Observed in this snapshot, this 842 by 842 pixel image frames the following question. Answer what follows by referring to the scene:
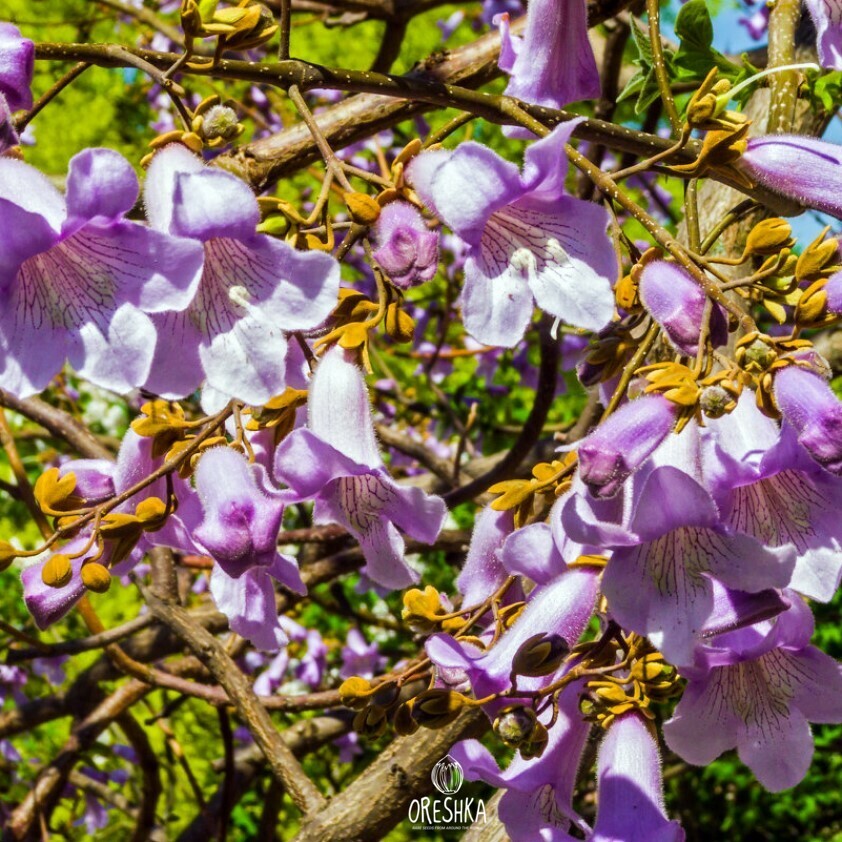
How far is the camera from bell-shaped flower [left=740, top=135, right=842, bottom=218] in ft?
4.02

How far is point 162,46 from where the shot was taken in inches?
220

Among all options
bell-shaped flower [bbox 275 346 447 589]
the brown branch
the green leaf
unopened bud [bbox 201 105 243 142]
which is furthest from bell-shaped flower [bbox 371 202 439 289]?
the brown branch

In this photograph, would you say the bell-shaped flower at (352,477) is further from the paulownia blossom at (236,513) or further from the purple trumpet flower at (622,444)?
the purple trumpet flower at (622,444)

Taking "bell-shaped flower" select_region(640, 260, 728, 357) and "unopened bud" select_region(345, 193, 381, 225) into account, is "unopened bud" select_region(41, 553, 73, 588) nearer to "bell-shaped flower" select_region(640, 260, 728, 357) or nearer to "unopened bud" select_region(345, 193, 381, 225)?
"unopened bud" select_region(345, 193, 381, 225)

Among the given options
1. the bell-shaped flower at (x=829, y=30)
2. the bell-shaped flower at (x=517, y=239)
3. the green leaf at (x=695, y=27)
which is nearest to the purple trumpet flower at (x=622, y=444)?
the bell-shaped flower at (x=517, y=239)

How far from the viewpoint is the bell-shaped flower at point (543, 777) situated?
4.46ft

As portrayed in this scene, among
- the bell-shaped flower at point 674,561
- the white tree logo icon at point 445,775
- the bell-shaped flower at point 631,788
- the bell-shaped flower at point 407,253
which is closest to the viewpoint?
the bell-shaped flower at point 674,561

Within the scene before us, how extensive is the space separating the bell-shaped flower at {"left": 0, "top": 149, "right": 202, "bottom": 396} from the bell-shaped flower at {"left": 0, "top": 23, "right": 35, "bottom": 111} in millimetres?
81

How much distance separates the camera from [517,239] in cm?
117

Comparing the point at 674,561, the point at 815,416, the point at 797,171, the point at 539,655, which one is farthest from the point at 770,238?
the point at 539,655

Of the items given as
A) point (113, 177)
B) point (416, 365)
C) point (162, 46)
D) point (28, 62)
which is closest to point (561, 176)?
point (113, 177)

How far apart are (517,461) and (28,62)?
2162mm

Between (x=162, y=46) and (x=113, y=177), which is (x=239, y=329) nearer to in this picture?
(x=113, y=177)

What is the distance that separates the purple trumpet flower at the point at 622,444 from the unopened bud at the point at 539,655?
16cm
